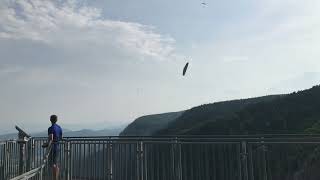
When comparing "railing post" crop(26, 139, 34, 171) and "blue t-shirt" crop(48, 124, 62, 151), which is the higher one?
"blue t-shirt" crop(48, 124, 62, 151)

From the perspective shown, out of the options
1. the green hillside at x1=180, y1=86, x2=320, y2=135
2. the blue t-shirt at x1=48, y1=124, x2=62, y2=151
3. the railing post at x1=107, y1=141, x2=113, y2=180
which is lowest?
the railing post at x1=107, y1=141, x2=113, y2=180

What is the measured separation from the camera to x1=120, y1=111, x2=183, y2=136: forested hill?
14000 cm

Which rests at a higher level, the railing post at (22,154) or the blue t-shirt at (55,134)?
the blue t-shirt at (55,134)

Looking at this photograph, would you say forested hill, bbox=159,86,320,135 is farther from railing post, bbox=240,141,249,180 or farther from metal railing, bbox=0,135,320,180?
railing post, bbox=240,141,249,180

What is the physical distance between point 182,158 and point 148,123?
5390 inches

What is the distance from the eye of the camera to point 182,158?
12.8 metres

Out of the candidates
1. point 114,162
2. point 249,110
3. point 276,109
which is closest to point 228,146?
point 114,162

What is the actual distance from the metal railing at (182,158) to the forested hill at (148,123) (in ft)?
394

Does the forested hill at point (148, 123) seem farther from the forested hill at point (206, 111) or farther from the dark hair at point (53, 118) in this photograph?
the dark hair at point (53, 118)

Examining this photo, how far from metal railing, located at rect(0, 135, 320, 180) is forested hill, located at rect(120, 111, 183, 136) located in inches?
4731

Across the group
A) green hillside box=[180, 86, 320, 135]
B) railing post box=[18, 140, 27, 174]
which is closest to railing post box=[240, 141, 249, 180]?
railing post box=[18, 140, 27, 174]

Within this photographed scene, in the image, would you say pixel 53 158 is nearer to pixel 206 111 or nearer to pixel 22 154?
pixel 22 154

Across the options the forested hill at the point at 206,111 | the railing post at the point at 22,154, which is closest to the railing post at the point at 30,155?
→ the railing post at the point at 22,154

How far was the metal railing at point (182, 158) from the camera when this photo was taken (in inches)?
430
